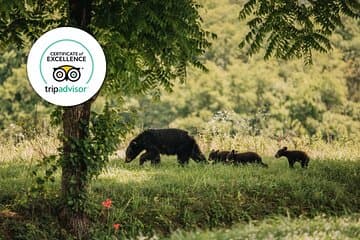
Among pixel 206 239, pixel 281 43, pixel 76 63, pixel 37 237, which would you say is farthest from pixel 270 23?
pixel 37 237

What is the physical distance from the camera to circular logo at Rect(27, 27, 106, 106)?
29.2 feet

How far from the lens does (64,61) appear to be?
892 centimetres

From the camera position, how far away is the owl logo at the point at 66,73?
8891 mm

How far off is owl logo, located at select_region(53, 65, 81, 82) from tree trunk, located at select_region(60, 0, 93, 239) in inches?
24.9

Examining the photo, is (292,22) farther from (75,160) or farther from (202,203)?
(75,160)

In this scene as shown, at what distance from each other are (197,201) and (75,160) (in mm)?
2383

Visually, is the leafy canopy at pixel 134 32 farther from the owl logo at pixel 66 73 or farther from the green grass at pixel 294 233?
the green grass at pixel 294 233

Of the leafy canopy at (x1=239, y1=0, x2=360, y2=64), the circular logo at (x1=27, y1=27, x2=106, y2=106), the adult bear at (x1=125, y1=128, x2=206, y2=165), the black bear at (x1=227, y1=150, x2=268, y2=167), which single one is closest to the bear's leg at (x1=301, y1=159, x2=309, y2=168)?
the black bear at (x1=227, y1=150, x2=268, y2=167)

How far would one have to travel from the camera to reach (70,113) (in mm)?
9430

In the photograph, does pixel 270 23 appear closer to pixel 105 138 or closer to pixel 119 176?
pixel 105 138

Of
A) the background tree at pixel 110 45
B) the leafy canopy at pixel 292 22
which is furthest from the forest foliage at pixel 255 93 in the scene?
the background tree at pixel 110 45

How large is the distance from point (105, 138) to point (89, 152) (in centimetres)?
31

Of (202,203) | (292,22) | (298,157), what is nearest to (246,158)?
(298,157)

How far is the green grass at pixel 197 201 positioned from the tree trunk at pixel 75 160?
0.18 metres
